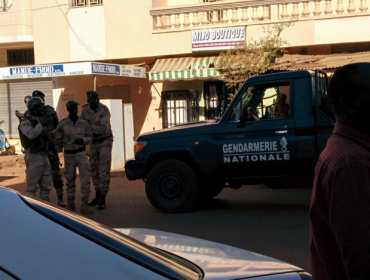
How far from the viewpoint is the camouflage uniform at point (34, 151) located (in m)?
6.86

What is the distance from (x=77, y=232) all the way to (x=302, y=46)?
14.6 meters

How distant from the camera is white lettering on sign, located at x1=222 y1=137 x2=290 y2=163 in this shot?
23.7 feet

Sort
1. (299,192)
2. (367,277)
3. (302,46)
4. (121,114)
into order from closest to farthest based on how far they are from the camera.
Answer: (367,277) < (299,192) < (121,114) < (302,46)

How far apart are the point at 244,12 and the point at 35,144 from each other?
10.7 meters

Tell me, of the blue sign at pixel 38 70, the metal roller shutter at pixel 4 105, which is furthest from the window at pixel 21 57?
the blue sign at pixel 38 70

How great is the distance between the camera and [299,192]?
388 inches

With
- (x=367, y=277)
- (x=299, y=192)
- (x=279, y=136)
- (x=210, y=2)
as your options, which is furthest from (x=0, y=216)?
(x=210, y=2)

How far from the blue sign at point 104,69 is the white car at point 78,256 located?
1275 cm

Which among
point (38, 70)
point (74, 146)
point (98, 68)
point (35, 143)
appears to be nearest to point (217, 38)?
A: point (98, 68)

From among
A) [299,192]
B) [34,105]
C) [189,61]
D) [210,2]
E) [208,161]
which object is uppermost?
[210,2]

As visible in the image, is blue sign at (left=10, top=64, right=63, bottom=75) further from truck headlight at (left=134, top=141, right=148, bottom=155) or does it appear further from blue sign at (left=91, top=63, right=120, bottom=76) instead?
truck headlight at (left=134, top=141, right=148, bottom=155)

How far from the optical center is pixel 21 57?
21188 mm

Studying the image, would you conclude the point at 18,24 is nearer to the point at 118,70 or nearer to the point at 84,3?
the point at 84,3

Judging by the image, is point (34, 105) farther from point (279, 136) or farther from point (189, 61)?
point (189, 61)
